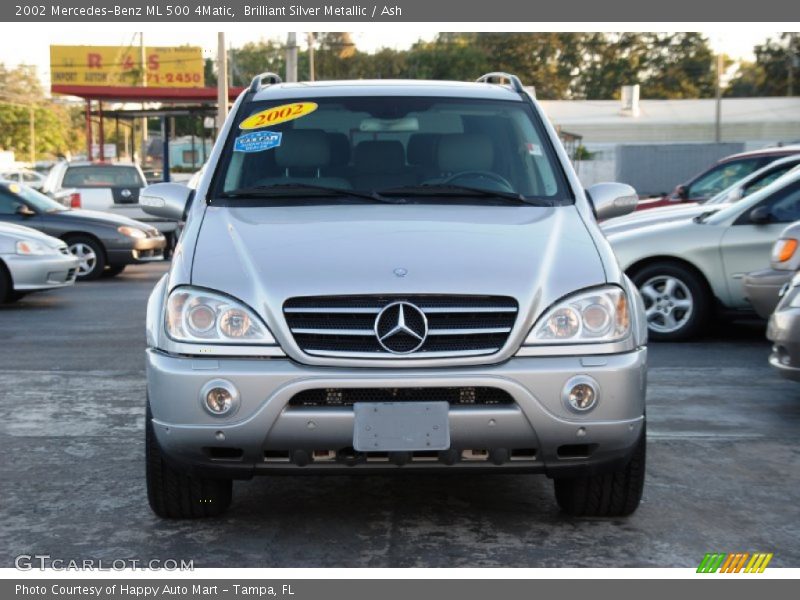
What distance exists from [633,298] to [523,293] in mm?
576

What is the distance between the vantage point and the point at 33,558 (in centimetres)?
481

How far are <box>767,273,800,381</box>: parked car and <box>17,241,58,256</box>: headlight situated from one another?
28.7 ft

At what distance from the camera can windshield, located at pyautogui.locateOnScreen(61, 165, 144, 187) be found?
2248 centimetres

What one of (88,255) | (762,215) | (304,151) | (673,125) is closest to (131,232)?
(88,255)

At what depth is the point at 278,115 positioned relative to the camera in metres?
6.32

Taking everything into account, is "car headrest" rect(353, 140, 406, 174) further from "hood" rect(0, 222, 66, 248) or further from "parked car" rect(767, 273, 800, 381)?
"hood" rect(0, 222, 66, 248)

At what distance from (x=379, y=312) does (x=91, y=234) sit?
1385 centimetres

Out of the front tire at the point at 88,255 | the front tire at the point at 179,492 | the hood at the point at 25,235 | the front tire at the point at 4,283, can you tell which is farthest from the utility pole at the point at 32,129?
the front tire at the point at 179,492

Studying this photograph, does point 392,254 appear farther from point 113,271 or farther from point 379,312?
point 113,271

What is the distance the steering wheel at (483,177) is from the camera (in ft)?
19.6

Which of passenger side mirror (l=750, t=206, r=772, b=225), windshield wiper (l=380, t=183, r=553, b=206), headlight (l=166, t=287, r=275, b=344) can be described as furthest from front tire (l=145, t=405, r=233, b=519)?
passenger side mirror (l=750, t=206, r=772, b=225)

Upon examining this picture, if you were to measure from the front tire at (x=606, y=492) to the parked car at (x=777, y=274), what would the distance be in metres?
4.33

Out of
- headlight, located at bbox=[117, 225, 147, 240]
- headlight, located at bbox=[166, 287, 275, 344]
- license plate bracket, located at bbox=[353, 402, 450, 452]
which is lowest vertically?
headlight, located at bbox=[117, 225, 147, 240]

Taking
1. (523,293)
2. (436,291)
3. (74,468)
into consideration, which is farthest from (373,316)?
(74,468)
